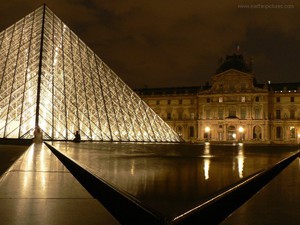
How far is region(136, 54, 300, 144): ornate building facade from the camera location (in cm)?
6475

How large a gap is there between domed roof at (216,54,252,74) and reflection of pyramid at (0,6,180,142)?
43120mm

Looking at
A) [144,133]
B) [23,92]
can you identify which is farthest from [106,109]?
[23,92]

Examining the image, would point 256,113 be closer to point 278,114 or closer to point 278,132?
point 278,114

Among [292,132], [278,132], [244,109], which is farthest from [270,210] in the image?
[292,132]

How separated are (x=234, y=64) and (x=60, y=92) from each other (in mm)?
51368

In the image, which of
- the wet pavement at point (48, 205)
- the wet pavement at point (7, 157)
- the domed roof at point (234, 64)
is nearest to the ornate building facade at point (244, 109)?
the domed roof at point (234, 64)

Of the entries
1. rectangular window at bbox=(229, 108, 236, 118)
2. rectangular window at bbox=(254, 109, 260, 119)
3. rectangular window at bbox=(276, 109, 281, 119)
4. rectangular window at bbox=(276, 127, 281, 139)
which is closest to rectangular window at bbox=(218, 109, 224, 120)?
rectangular window at bbox=(229, 108, 236, 118)

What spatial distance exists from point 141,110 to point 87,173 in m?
22.0

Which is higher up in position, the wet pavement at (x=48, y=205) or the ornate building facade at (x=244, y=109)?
the ornate building facade at (x=244, y=109)

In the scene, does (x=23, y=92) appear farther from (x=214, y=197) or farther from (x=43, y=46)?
(x=214, y=197)

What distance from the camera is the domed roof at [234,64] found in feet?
221

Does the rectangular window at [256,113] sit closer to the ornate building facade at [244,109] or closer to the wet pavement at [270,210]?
the ornate building facade at [244,109]

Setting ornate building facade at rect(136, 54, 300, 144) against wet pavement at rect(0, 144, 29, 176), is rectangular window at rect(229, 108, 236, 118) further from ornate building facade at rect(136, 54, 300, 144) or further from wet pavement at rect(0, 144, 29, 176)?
wet pavement at rect(0, 144, 29, 176)

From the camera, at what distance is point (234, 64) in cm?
6781
